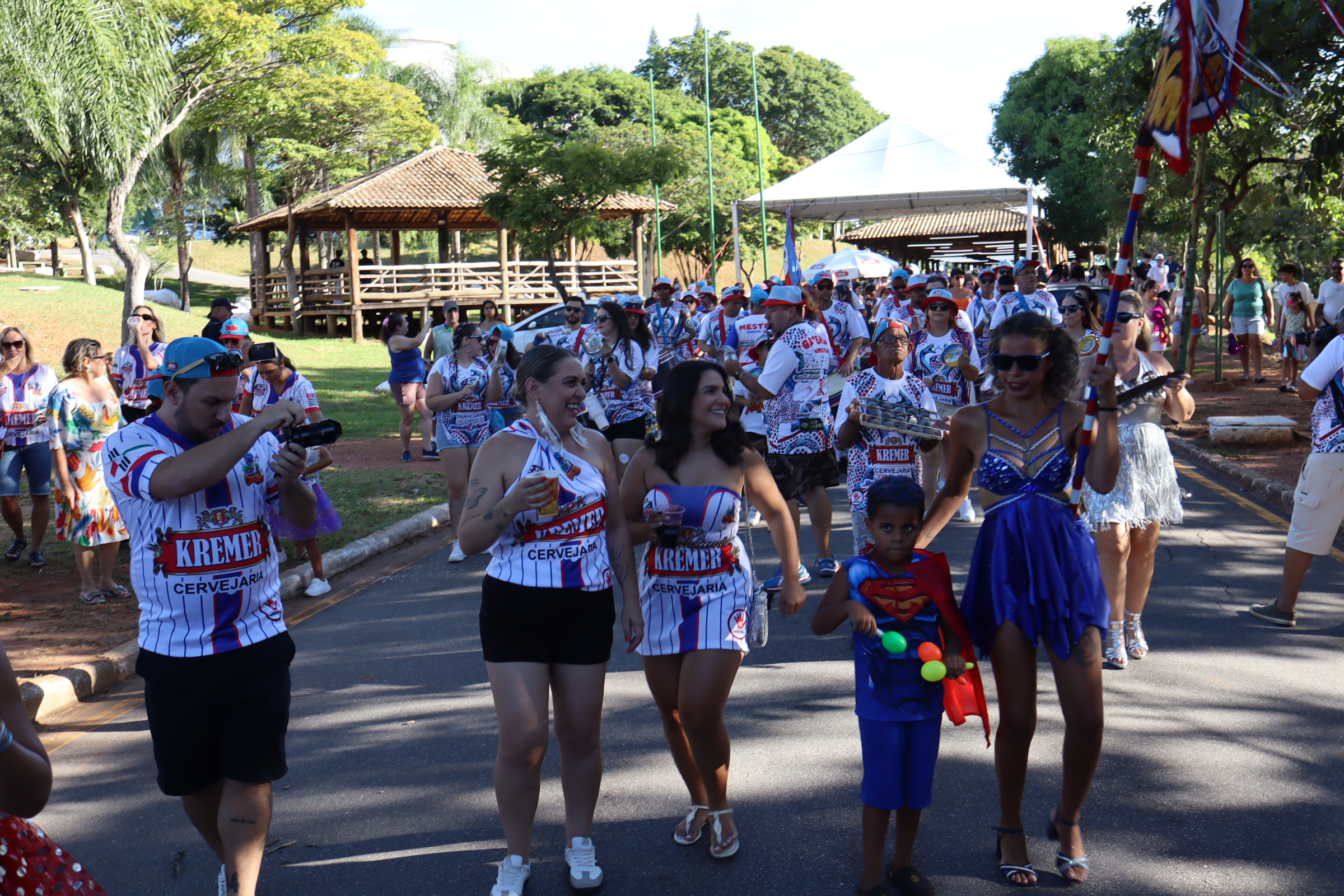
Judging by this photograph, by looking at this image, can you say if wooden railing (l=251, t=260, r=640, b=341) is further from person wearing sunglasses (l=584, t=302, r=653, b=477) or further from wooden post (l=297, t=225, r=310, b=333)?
person wearing sunglasses (l=584, t=302, r=653, b=477)

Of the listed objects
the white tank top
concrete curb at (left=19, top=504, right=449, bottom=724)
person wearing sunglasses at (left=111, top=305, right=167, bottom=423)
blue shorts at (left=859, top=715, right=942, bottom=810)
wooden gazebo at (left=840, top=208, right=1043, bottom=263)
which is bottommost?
concrete curb at (left=19, top=504, right=449, bottom=724)

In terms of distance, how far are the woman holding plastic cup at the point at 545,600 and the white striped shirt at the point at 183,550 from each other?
0.72 metres

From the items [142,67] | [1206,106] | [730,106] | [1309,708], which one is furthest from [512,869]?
[730,106]

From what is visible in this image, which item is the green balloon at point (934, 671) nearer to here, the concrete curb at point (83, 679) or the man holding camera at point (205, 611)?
the man holding camera at point (205, 611)

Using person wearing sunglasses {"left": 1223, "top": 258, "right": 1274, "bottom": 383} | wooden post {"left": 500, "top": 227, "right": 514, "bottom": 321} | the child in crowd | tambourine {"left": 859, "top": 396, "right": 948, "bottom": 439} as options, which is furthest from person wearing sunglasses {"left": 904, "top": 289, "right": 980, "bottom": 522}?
wooden post {"left": 500, "top": 227, "right": 514, "bottom": 321}

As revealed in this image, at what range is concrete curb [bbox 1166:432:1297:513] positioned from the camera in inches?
394

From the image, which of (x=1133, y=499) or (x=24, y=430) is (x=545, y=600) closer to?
(x=1133, y=499)

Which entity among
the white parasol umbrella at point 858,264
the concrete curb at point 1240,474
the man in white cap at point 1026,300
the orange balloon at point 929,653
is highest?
the white parasol umbrella at point 858,264

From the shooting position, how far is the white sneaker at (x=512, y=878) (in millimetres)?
3666

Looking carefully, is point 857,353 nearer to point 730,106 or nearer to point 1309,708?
point 1309,708

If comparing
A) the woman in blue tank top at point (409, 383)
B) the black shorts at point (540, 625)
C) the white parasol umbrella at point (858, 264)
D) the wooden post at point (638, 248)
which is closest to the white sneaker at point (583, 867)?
the black shorts at point (540, 625)

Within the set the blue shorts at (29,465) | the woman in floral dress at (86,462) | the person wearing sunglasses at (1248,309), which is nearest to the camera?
the woman in floral dress at (86,462)

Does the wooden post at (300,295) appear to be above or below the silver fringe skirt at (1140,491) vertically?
above

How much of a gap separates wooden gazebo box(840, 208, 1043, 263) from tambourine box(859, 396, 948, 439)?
35602mm
